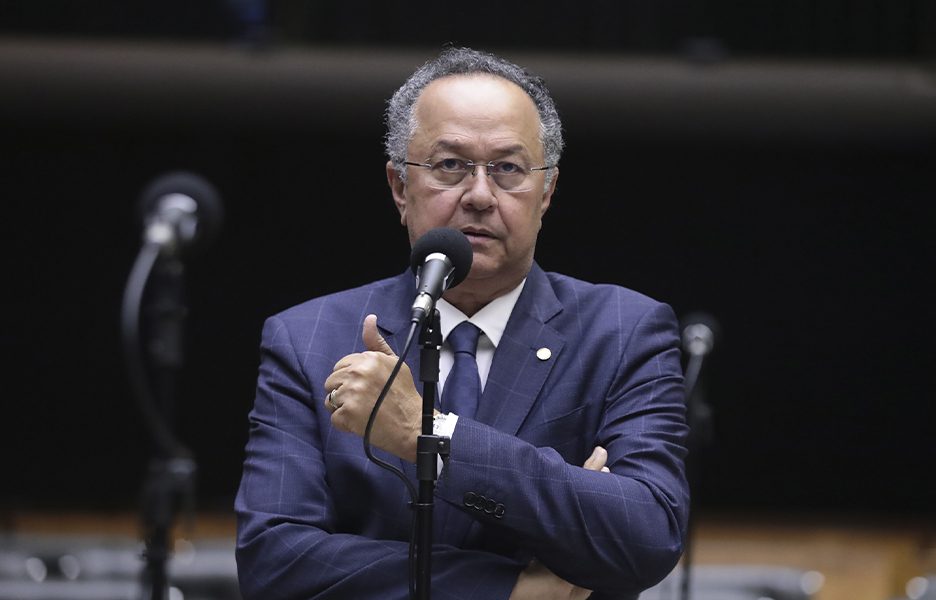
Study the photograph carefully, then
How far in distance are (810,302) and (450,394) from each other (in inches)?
264

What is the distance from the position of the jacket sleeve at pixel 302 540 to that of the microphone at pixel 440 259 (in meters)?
0.41

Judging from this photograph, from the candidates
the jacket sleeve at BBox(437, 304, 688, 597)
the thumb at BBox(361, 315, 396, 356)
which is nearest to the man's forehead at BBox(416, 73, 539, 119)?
the thumb at BBox(361, 315, 396, 356)

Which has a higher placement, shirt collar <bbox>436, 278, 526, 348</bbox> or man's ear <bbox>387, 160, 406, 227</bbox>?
man's ear <bbox>387, 160, 406, 227</bbox>

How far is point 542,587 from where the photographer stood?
6.72 ft

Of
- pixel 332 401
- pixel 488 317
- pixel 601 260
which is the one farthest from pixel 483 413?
pixel 601 260

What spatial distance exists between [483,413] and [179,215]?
1410 millimetres

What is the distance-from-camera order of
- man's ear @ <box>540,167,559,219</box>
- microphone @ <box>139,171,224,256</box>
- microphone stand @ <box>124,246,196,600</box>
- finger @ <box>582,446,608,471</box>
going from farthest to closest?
microphone @ <box>139,171,224,256</box>
microphone stand @ <box>124,246,196,600</box>
man's ear @ <box>540,167,559,219</box>
finger @ <box>582,446,608,471</box>

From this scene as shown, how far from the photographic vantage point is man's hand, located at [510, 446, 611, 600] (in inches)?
80.4

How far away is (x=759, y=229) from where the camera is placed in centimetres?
846

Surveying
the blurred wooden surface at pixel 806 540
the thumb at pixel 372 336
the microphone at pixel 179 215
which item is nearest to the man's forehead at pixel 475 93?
the thumb at pixel 372 336

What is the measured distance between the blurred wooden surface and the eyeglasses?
490cm

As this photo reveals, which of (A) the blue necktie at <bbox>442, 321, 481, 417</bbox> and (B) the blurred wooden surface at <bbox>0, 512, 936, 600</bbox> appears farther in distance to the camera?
(B) the blurred wooden surface at <bbox>0, 512, 936, 600</bbox>

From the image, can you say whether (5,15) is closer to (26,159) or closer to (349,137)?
(26,159)

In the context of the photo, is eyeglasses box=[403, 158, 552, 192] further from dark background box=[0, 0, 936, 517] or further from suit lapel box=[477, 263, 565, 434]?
dark background box=[0, 0, 936, 517]
